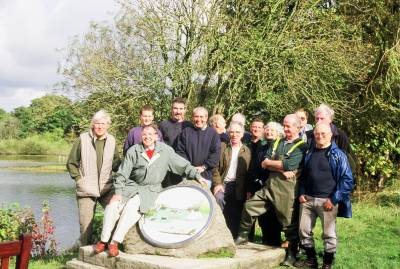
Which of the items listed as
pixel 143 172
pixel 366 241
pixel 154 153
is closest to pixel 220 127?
pixel 154 153

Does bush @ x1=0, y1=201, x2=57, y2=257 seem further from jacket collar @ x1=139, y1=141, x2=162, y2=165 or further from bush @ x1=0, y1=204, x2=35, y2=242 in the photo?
jacket collar @ x1=139, y1=141, x2=162, y2=165

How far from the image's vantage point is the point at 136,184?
6574 millimetres

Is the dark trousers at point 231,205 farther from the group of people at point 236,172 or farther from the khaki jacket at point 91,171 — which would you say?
the khaki jacket at point 91,171

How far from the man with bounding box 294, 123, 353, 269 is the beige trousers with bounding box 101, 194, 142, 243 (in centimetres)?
203

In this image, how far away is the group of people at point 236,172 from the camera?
6246 mm

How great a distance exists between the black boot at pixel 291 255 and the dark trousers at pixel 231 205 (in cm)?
95

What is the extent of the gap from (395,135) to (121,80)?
7368 millimetres

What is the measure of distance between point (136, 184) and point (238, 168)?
1.45m

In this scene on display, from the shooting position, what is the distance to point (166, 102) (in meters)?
13.0

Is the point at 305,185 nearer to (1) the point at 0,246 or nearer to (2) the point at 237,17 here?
(1) the point at 0,246

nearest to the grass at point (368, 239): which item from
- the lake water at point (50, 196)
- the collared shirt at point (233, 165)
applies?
the collared shirt at point (233, 165)

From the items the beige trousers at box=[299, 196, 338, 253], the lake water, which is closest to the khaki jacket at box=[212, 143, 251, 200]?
the beige trousers at box=[299, 196, 338, 253]

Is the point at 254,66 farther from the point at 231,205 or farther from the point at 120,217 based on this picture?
the point at 120,217

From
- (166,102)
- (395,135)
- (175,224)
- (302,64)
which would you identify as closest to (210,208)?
(175,224)
